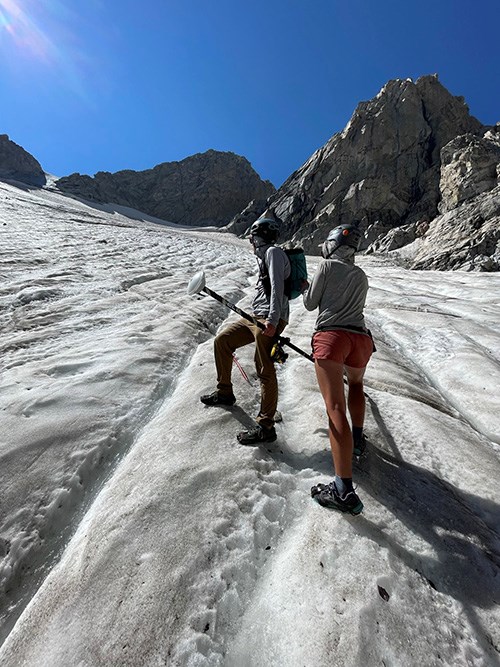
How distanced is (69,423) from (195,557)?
2708mm

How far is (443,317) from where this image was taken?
439 inches

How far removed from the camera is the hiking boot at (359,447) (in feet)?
13.5

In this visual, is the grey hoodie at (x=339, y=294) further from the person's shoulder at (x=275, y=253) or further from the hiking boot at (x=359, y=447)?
the hiking boot at (x=359, y=447)

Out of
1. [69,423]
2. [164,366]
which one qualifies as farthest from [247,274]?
[69,423]

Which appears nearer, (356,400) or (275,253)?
(356,400)

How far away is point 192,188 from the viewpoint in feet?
420

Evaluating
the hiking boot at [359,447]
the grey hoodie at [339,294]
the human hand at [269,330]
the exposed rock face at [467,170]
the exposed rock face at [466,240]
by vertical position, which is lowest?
the hiking boot at [359,447]

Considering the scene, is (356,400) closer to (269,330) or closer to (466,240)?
(269,330)

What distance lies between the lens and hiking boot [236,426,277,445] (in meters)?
4.25

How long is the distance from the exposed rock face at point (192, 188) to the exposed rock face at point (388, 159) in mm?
50974

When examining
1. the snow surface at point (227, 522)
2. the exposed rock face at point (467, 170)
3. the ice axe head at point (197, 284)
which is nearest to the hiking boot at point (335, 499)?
the snow surface at point (227, 522)

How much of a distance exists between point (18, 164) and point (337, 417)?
143086 mm

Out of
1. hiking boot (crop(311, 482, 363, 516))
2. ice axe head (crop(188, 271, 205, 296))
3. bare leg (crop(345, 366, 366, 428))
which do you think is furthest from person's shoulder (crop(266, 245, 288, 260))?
hiking boot (crop(311, 482, 363, 516))

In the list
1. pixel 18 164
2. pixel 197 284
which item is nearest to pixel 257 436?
pixel 197 284
